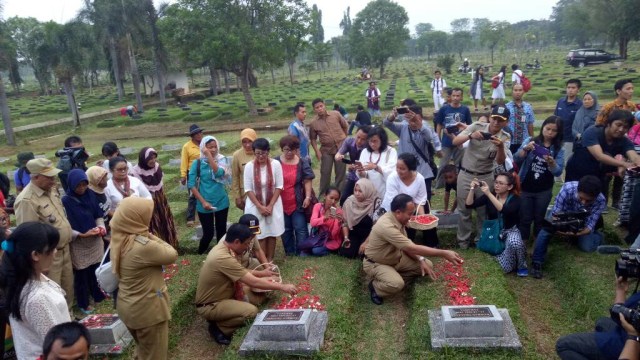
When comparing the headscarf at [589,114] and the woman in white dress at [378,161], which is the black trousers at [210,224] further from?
the headscarf at [589,114]

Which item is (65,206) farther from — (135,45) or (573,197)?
(135,45)

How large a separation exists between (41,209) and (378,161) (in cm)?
368

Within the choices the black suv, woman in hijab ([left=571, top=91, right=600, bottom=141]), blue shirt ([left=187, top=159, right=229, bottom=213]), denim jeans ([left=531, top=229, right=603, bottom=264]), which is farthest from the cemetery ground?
the black suv

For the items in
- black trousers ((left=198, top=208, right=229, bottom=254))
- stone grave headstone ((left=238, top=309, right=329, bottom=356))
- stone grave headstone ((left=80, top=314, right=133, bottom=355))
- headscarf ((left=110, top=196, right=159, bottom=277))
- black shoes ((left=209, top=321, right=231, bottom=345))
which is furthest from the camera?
black trousers ((left=198, top=208, right=229, bottom=254))

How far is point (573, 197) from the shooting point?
5.00 meters

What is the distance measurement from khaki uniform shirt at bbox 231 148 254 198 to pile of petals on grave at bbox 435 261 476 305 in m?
2.60

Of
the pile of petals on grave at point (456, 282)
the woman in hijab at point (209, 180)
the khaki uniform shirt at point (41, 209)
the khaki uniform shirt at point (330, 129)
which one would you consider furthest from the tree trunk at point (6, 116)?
the pile of petals on grave at point (456, 282)

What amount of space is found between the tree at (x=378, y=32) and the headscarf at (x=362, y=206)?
111 feet

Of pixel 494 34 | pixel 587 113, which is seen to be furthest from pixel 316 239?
pixel 494 34

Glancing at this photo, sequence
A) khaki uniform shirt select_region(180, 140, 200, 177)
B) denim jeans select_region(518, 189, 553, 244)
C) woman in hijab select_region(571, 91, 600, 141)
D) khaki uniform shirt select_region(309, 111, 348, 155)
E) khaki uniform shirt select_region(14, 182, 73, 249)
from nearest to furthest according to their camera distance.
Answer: khaki uniform shirt select_region(14, 182, 73, 249) < denim jeans select_region(518, 189, 553, 244) < khaki uniform shirt select_region(180, 140, 200, 177) < woman in hijab select_region(571, 91, 600, 141) < khaki uniform shirt select_region(309, 111, 348, 155)

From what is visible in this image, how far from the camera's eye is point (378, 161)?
223 inches

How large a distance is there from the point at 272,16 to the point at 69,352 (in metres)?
17.8

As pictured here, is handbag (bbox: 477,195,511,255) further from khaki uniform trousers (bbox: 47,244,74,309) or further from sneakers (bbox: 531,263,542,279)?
khaki uniform trousers (bbox: 47,244,74,309)

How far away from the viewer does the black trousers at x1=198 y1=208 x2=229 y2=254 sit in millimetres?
5930
